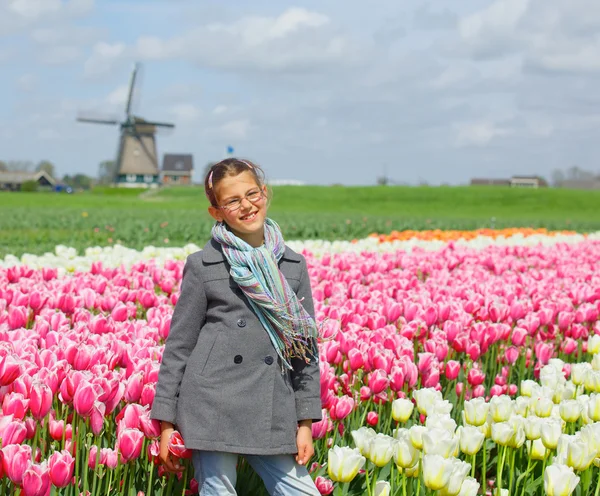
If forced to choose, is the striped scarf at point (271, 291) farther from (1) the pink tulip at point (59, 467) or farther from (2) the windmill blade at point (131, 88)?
(2) the windmill blade at point (131, 88)

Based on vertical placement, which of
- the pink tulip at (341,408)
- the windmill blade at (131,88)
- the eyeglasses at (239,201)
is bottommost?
the pink tulip at (341,408)

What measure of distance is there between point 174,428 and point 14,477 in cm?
67

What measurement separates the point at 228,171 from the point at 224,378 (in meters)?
0.84

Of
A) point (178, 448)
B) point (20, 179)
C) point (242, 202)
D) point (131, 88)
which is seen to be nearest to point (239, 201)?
point (242, 202)

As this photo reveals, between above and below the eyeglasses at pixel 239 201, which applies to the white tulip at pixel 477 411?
below

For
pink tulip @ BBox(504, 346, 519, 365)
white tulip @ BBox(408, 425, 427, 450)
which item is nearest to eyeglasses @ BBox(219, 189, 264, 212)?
white tulip @ BBox(408, 425, 427, 450)

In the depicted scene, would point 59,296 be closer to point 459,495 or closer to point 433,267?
point 459,495

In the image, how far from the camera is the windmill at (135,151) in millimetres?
69688

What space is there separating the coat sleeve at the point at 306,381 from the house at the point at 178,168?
11100 cm

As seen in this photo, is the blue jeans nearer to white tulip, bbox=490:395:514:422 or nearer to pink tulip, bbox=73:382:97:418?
pink tulip, bbox=73:382:97:418

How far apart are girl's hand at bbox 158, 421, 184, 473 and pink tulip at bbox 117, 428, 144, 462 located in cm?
13

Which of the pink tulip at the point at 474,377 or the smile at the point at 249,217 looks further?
the pink tulip at the point at 474,377

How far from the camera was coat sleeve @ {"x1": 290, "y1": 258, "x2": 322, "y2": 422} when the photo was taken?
2.89m

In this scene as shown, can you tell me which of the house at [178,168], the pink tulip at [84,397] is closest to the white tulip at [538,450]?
the pink tulip at [84,397]
